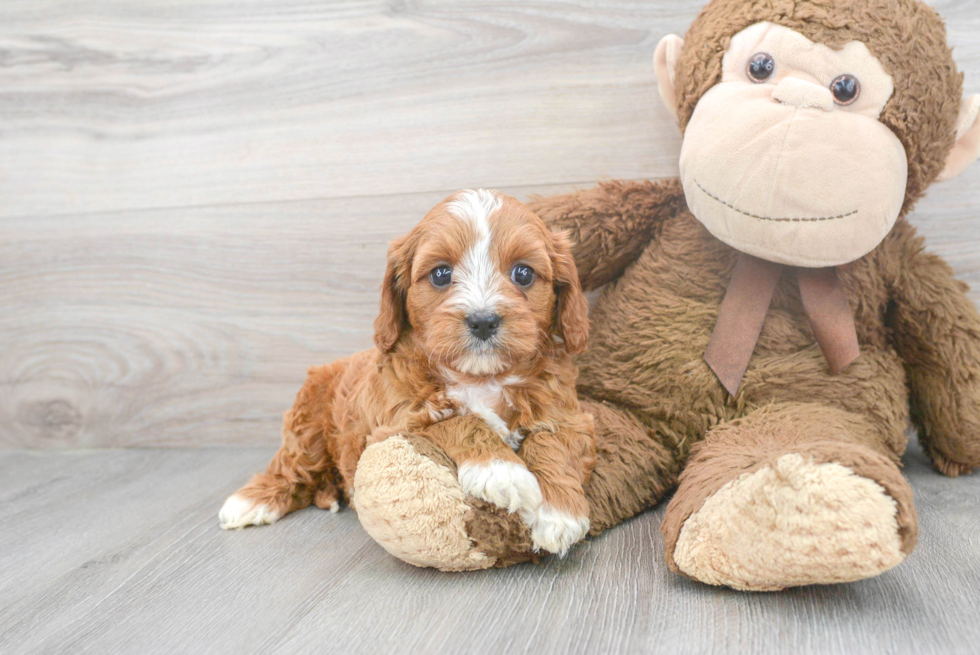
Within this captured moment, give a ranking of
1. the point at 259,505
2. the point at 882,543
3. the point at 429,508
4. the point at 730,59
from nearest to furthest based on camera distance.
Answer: the point at 882,543, the point at 429,508, the point at 730,59, the point at 259,505

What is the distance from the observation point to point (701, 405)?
150cm

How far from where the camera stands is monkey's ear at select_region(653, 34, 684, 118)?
1.60m

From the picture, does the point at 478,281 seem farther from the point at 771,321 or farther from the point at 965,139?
the point at 965,139

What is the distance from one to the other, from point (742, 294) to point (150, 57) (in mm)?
1755

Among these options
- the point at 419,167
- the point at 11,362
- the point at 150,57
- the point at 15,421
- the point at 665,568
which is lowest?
the point at 15,421

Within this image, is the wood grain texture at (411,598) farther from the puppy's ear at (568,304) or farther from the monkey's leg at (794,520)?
the puppy's ear at (568,304)

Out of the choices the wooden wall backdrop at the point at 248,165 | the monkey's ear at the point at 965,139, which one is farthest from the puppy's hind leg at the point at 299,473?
the monkey's ear at the point at 965,139

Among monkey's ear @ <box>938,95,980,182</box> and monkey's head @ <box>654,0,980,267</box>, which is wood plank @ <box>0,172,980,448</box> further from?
monkey's ear @ <box>938,95,980,182</box>

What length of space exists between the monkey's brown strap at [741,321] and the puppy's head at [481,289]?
35cm

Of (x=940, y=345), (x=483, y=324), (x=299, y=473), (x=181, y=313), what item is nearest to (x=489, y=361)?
(x=483, y=324)

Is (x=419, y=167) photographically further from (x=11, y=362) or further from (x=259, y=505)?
(x=11, y=362)

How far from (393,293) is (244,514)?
0.63 meters

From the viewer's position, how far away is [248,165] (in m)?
2.03

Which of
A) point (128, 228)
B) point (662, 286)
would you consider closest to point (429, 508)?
point (662, 286)
